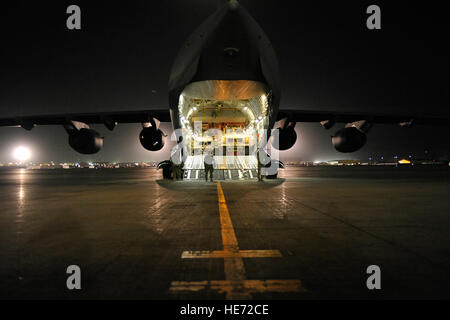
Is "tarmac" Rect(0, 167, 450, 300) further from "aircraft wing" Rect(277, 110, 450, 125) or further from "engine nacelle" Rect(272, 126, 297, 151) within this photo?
"aircraft wing" Rect(277, 110, 450, 125)

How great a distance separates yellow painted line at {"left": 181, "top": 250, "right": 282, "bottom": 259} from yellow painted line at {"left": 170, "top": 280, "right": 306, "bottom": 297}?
72 cm

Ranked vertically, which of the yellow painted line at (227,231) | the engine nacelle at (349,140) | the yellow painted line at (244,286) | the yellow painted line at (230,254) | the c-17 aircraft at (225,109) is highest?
the c-17 aircraft at (225,109)

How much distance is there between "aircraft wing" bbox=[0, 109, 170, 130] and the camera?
18.2m

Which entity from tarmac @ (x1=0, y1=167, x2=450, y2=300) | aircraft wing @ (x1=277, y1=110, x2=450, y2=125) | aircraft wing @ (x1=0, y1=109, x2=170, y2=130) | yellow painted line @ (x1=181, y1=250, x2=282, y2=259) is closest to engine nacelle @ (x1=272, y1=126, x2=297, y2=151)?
aircraft wing @ (x1=277, y1=110, x2=450, y2=125)

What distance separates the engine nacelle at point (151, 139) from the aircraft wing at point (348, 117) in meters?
7.24

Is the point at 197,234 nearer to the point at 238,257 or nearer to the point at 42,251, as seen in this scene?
the point at 238,257

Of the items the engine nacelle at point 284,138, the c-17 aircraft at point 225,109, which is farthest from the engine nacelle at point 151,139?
the engine nacelle at point 284,138

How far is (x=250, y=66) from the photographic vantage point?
1088 centimetres

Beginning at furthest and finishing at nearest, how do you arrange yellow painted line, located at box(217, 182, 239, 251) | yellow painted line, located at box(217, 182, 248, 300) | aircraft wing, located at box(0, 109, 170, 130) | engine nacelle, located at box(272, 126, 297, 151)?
aircraft wing, located at box(0, 109, 170, 130) < engine nacelle, located at box(272, 126, 297, 151) < yellow painted line, located at box(217, 182, 239, 251) < yellow painted line, located at box(217, 182, 248, 300)

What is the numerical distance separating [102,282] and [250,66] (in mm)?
9482

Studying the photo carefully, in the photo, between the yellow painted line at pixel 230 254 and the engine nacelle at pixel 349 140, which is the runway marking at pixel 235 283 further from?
the engine nacelle at pixel 349 140

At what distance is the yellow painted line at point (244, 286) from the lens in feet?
8.19
